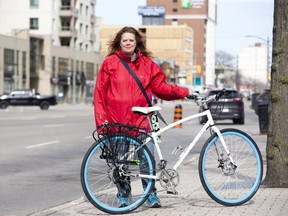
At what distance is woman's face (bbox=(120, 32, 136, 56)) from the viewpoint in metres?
7.29

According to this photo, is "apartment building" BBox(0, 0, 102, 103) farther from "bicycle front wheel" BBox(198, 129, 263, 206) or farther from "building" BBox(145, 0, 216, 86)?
"building" BBox(145, 0, 216, 86)

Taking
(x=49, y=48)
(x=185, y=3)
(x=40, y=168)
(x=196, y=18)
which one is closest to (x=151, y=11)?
(x=185, y=3)

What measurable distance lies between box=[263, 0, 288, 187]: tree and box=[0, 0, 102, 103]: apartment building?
66.8 meters

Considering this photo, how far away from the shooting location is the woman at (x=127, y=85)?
7.17 meters

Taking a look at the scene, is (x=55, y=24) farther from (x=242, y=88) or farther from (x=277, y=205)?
(x=242, y=88)

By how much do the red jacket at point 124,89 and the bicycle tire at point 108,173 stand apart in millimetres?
265

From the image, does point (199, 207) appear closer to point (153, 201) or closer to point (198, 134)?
point (153, 201)

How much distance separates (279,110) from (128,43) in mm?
2279

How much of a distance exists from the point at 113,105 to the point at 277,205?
1.90m

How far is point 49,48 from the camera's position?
8625 centimetres

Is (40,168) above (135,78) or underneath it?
underneath

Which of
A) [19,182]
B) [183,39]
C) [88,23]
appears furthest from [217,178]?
[183,39]

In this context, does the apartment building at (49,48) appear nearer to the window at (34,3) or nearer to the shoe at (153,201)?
the window at (34,3)

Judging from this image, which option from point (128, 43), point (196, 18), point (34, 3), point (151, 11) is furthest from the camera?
point (196, 18)
